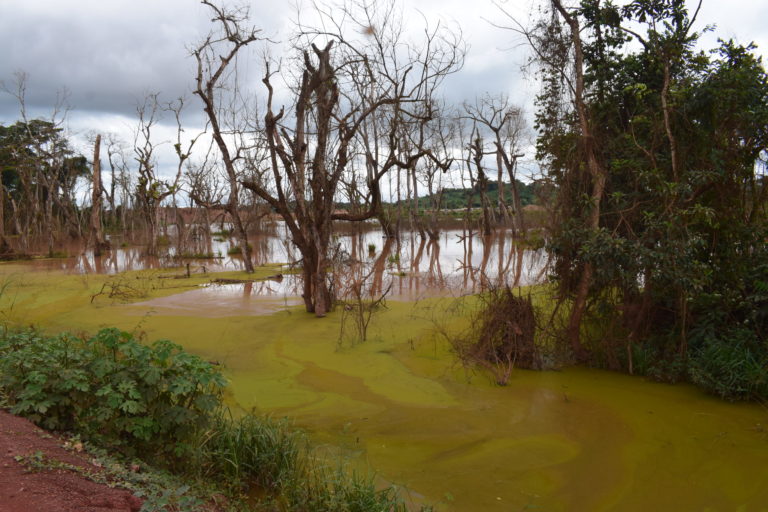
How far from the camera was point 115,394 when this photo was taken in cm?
341

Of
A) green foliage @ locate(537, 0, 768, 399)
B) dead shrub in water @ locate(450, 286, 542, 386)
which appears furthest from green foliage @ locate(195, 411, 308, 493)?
green foliage @ locate(537, 0, 768, 399)

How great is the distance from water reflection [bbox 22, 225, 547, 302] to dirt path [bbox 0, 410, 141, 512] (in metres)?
5.59

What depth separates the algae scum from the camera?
4.12m

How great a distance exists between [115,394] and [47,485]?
703 millimetres

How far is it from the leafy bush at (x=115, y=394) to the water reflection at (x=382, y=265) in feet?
15.9

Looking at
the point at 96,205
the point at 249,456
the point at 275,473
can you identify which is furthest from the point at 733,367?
the point at 96,205

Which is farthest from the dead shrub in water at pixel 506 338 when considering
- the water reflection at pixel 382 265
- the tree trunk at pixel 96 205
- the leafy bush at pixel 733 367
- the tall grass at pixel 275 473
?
the tree trunk at pixel 96 205

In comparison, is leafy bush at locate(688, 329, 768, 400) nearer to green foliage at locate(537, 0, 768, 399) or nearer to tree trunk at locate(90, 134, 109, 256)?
green foliage at locate(537, 0, 768, 399)

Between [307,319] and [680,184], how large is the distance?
6.12m

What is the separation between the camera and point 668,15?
21.9ft

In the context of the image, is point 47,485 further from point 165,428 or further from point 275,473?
Result: point 275,473

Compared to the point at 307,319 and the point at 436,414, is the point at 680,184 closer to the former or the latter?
the point at 436,414

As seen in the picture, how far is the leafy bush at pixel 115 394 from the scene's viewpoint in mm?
3455

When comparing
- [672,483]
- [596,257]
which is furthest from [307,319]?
[672,483]
